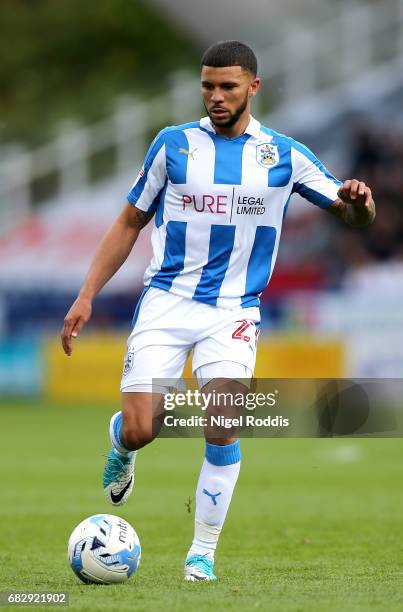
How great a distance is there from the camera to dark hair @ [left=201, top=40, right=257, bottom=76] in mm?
6168

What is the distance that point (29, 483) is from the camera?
11.1 m

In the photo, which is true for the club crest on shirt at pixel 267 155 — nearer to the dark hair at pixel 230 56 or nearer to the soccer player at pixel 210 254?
the soccer player at pixel 210 254

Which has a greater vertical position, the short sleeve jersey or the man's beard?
the man's beard

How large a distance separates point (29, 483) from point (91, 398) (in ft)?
33.3

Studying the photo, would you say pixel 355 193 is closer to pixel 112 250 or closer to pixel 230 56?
pixel 230 56

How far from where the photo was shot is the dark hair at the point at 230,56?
20.2 feet

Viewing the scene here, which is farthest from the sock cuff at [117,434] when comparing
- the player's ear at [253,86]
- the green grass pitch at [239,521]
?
the player's ear at [253,86]

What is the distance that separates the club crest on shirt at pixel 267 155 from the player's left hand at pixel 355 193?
0.37m

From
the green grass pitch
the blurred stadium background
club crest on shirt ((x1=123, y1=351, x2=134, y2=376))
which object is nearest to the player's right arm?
club crest on shirt ((x1=123, y1=351, x2=134, y2=376))

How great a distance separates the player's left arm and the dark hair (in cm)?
71

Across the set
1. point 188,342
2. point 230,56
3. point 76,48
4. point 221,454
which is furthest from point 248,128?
point 76,48

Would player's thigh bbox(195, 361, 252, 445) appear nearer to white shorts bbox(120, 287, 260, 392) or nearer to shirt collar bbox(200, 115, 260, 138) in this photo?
white shorts bbox(120, 287, 260, 392)

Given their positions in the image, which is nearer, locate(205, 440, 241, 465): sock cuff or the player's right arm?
locate(205, 440, 241, 465): sock cuff

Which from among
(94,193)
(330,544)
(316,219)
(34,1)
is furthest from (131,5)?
(330,544)
